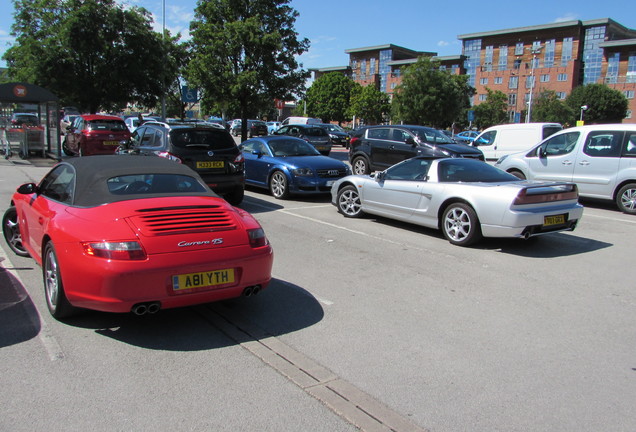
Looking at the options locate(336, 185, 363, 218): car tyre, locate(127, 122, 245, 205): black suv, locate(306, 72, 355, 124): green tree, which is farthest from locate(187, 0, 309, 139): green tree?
locate(306, 72, 355, 124): green tree

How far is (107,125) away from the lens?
18.7 metres

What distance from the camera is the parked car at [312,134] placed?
26.5 metres

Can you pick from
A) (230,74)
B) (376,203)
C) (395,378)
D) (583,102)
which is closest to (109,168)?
(395,378)

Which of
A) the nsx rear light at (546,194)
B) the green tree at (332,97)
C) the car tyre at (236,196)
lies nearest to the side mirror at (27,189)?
the car tyre at (236,196)

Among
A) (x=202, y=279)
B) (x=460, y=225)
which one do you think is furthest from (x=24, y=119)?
(x=202, y=279)

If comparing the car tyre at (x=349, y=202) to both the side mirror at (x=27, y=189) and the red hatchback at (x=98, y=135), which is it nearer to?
the side mirror at (x=27, y=189)

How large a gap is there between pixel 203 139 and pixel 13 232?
4372mm

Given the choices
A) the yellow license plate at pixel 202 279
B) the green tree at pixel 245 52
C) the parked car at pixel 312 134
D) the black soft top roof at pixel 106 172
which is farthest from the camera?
the parked car at pixel 312 134

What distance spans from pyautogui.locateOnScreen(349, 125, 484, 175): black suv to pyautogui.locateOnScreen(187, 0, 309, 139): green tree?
9.03m

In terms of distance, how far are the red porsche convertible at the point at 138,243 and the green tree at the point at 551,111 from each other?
6616cm

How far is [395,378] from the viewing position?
3.49m

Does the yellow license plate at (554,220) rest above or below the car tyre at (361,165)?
below

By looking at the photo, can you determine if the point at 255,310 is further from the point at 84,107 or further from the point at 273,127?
the point at 273,127

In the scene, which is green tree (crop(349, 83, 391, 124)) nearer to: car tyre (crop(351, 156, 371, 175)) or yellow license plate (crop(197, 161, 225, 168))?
car tyre (crop(351, 156, 371, 175))
